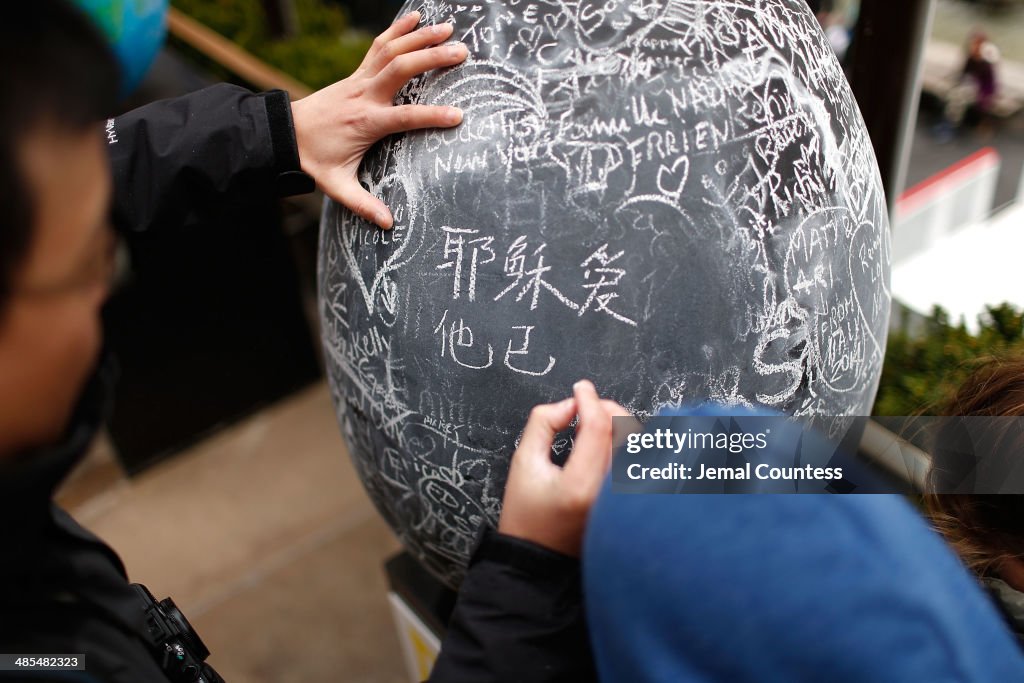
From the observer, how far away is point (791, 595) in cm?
62

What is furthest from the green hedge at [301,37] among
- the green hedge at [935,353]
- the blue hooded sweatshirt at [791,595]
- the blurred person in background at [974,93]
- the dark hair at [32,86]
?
the blue hooded sweatshirt at [791,595]

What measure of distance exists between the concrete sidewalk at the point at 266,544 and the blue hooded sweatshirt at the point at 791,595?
173 centimetres

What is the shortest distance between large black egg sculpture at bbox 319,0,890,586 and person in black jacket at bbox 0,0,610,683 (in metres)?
0.07

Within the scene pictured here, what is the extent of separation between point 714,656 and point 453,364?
512 millimetres

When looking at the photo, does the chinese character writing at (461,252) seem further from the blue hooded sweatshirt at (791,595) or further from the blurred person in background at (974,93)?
the blurred person in background at (974,93)

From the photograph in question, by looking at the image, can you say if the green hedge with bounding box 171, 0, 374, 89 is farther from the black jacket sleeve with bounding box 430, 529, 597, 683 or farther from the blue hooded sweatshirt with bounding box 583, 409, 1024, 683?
the blue hooded sweatshirt with bounding box 583, 409, 1024, 683

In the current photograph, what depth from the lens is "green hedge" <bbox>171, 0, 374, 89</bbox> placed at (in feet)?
10.4

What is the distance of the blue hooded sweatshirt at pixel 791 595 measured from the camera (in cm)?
→ 61

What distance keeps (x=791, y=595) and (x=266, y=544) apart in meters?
2.21

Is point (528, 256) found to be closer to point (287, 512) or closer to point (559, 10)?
point (559, 10)

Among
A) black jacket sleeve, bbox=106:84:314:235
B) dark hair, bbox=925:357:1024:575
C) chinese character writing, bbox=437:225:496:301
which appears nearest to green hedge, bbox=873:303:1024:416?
dark hair, bbox=925:357:1024:575

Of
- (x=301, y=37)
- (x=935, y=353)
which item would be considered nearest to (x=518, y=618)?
(x=935, y=353)

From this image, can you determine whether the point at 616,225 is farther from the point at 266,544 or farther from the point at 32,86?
the point at 266,544

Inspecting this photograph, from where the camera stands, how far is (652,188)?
975mm
